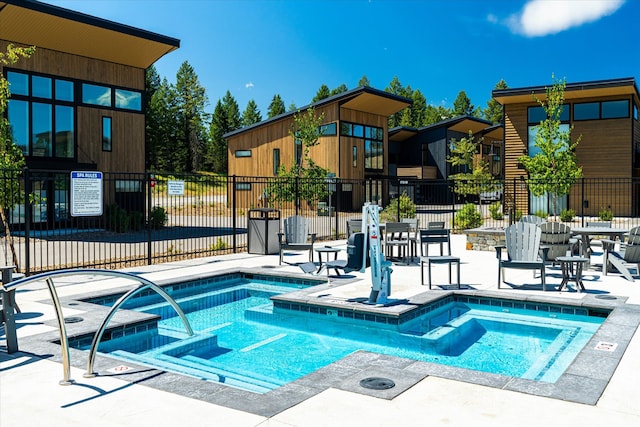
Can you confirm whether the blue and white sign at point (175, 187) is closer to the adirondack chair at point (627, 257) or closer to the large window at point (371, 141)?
the adirondack chair at point (627, 257)

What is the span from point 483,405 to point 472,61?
94352 millimetres

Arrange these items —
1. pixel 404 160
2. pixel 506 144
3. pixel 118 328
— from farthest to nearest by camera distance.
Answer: pixel 404 160
pixel 506 144
pixel 118 328

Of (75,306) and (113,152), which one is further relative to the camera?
(113,152)

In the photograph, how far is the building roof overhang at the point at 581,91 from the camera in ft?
88.1

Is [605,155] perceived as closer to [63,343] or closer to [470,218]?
[470,218]

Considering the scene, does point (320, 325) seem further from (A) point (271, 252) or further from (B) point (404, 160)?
(B) point (404, 160)

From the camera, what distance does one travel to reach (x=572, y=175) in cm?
2378

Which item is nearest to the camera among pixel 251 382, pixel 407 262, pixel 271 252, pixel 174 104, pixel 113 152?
pixel 251 382

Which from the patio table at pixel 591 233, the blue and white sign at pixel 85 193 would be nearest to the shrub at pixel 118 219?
the blue and white sign at pixel 85 193

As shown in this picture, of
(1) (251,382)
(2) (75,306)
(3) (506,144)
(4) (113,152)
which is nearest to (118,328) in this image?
(2) (75,306)

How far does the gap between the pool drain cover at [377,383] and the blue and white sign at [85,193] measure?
28.2 feet

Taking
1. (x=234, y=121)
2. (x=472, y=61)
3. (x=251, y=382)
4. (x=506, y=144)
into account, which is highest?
(x=472, y=61)

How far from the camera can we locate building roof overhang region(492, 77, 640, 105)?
2684 cm

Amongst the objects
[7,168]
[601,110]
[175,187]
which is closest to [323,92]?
[601,110]
